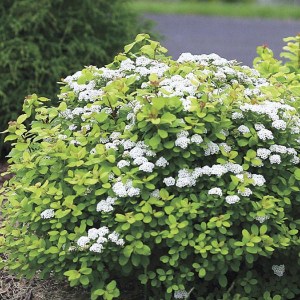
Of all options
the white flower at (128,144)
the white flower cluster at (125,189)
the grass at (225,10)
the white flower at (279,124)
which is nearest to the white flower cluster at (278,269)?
the white flower at (279,124)

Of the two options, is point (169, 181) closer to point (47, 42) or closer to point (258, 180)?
point (258, 180)

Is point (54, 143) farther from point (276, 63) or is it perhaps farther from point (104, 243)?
point (276, 63)

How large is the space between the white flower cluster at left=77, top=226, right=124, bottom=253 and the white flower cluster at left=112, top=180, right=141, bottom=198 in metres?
0.16

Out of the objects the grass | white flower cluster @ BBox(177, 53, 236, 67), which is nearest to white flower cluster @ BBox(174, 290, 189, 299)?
white flower cluster @ BBox(177, 53, 236, 67)

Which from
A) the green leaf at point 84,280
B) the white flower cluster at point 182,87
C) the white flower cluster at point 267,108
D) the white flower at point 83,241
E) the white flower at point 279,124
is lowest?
the green leaf at point 84,280

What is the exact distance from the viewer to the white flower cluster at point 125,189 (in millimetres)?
3115

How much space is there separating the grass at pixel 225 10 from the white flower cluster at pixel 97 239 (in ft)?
44.0

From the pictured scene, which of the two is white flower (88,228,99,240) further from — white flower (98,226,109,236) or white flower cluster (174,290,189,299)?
white flower cluster (174,290,189,299)

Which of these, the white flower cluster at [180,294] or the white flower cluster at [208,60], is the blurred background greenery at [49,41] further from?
the white flower cluster at [180,294]

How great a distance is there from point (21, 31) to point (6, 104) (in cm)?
58

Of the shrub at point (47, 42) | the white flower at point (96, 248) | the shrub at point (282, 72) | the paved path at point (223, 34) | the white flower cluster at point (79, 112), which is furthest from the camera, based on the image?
the paved path at point (223, 34)

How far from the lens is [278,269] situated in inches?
133

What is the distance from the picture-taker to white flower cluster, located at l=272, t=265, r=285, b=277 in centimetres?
337

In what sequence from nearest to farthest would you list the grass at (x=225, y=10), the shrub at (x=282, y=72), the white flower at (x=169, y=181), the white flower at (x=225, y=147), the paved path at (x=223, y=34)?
the white flower at (x=169, y=181) → the white flower at (x=225, y=147) → the shrub at (x=282, y=72) → the paved path at (x=223, y=34) → the grass at (x=225, y=10)
